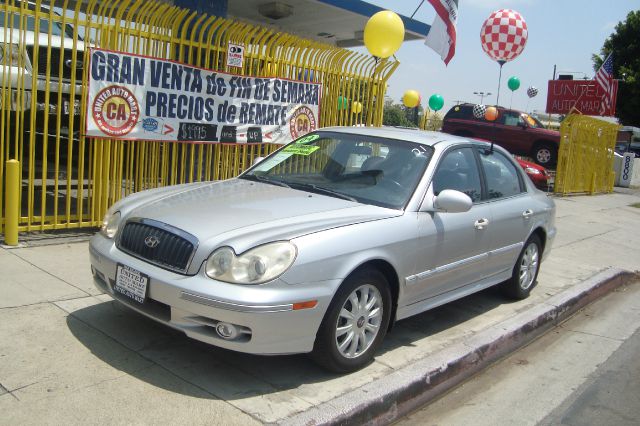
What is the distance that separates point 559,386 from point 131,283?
312 cm

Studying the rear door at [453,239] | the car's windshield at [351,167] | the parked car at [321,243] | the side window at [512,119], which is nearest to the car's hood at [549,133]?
the side window at [512,119]

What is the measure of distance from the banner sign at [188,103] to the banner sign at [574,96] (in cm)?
1646

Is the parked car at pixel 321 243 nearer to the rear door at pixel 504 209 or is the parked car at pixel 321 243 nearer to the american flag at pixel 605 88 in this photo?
the rear door at pixel 504 209

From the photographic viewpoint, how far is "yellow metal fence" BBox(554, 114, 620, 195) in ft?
55.1

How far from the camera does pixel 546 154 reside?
2000 centimetres

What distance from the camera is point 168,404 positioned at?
329 centimetres

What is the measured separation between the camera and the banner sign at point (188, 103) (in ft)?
21.6

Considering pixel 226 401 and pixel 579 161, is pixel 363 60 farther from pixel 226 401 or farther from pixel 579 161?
pixel 579 161

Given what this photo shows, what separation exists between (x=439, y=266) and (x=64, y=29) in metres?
4.43

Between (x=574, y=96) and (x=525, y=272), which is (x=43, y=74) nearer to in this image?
(x=525, y=272)

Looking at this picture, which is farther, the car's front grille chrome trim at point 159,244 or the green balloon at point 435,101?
the green balloon at point 435,101

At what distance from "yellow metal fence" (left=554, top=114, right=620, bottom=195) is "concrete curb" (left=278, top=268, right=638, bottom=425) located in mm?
11442

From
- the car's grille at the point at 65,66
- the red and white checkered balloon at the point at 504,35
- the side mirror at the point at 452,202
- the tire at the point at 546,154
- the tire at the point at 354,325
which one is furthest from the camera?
the tire at the point at 546,154

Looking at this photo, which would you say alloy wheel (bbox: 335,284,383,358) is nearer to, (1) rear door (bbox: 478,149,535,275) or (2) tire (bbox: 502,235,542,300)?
(1) rear door (bbox: 478,149,535,275)
